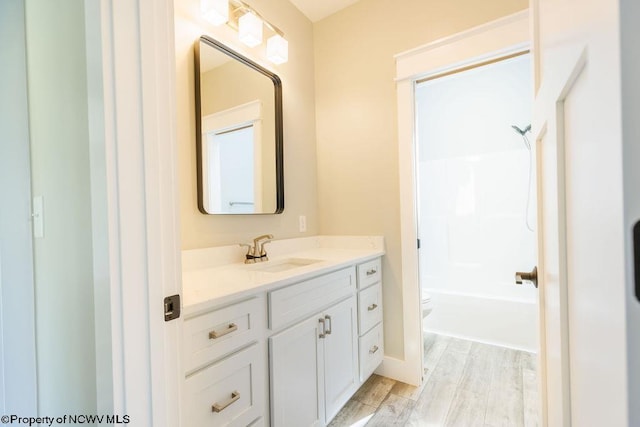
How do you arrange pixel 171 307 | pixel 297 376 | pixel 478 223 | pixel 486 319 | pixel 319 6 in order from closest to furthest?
pixel 171 307 < pixel 297 376 < pixel 319 6 < pixel 486 319 < pixel 478 223

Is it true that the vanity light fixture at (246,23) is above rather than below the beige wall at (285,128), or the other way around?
above

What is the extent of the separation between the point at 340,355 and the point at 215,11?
6.17 feet

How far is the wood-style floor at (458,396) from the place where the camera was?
1.52m

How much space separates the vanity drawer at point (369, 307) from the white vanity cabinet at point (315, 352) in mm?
73

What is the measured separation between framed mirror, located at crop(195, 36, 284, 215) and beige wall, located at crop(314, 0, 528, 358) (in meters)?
0.46

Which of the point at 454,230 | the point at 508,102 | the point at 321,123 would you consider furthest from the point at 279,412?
the point at 508,102

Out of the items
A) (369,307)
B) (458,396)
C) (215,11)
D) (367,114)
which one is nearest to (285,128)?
(367,114)

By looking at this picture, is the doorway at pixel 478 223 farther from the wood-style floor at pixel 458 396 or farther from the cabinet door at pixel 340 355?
the cabinet door at pixel 340 355

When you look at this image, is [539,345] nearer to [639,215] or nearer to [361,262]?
[639,215]

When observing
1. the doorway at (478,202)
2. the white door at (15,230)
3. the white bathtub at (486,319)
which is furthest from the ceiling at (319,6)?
the white bathtub at (486,319)

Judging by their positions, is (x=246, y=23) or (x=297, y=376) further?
(x=246, y=23)

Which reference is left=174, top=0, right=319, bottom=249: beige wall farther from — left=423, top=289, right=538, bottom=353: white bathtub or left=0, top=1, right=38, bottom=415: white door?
left=423, top=289, right=538, bottom=353: white bathtub

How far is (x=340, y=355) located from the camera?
1.48 meters

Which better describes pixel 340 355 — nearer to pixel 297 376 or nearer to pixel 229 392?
pixel 297 376
